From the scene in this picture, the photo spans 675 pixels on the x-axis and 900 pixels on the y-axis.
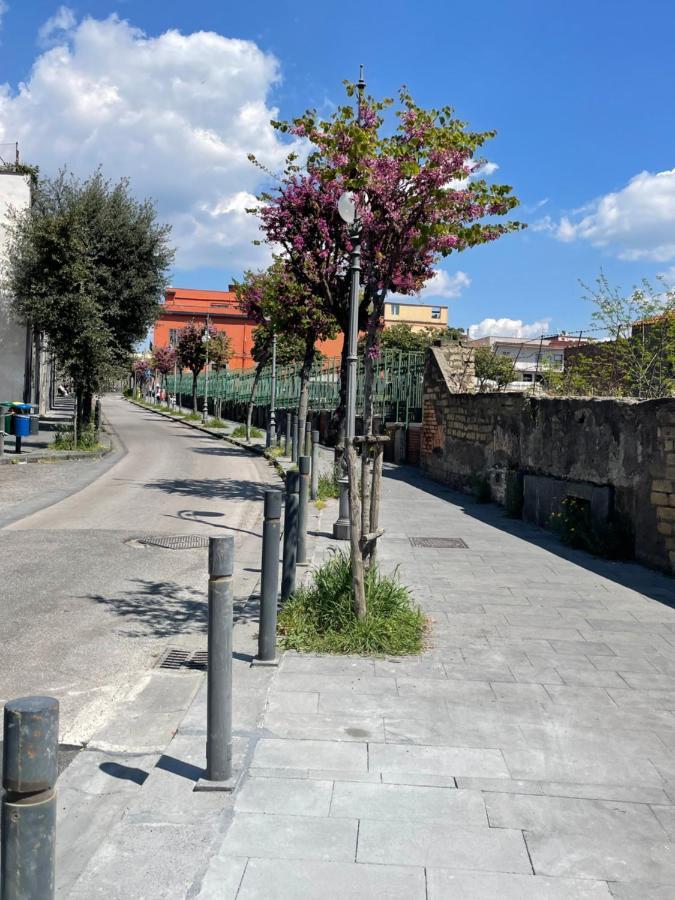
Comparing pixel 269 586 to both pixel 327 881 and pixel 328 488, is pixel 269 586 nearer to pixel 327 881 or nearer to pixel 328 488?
pixel 327 881

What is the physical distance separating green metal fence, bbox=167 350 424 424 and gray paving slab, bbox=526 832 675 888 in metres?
6.95

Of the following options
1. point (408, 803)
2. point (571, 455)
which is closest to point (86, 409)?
point (571, 455)

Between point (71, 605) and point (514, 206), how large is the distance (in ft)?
21.0

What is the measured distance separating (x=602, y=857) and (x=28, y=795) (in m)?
2.11

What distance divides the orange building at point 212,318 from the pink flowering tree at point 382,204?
69.0 metres

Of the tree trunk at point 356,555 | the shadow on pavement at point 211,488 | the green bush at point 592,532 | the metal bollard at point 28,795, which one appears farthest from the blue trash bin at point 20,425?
the metal bollard at point 28,795

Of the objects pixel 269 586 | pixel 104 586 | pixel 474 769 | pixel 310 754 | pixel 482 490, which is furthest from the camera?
pixel 482 490

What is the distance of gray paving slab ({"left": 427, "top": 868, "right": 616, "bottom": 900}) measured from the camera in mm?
2711

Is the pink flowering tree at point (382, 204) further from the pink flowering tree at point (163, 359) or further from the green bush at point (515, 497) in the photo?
the pink flowering tree at point (163, 359)

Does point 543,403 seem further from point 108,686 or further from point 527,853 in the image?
point 527,853

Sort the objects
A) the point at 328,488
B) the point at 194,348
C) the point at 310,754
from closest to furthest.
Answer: the point at 310,754 < the point at 328,488 < the point at 194,348

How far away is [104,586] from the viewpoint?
7.37 meters

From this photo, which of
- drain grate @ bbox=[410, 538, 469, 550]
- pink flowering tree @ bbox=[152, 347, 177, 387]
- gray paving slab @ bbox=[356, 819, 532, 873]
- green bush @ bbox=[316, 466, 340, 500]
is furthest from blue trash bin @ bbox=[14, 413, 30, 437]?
pink flowering tree @ bbox=[152, 347, 177, 387]

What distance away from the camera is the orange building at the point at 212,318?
8394 cm
